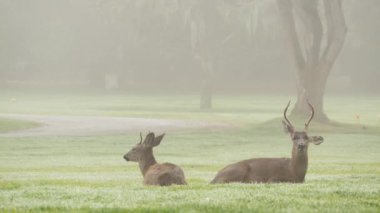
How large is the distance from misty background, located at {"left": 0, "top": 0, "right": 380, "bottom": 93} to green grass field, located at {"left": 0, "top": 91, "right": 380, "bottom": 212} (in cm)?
581

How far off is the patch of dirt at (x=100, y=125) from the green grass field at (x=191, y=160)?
1616 mm

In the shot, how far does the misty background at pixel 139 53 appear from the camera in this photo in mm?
77250

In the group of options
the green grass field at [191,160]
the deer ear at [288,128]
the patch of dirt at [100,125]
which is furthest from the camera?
the patch of dirt at [100,125]

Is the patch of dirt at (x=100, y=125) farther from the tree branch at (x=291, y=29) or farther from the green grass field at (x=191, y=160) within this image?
the tree branch at (x=291, y=29)

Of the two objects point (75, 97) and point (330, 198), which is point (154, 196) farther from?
point (75, 97)

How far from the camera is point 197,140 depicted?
33719 millimetres

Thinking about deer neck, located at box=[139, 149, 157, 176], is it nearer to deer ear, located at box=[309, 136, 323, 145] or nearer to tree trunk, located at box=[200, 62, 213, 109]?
deer ear, located at box=[309, 136, 323, 145]

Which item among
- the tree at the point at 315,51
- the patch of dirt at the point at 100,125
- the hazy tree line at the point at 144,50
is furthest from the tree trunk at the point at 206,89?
the tree at the point at 315,51

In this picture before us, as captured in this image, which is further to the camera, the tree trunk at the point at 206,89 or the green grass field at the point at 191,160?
the tree trunk at the point at 206,89

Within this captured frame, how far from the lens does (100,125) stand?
40.2m

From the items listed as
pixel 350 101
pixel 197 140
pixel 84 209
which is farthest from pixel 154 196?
pixel 350 101

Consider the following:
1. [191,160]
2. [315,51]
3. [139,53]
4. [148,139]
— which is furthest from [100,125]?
[139,53]

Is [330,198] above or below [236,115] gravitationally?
above

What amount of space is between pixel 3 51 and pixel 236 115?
37994mm
